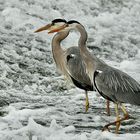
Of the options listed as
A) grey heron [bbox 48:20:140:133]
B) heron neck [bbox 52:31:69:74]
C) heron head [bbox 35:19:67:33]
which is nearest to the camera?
grey heron [bbox 48:20:140:133]

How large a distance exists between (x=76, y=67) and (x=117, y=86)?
1.41 metres

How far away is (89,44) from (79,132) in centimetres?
575

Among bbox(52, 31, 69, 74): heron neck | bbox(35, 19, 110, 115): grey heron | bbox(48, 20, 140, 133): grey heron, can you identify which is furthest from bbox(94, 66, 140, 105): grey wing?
bbox(52, 31, 69, 74): heron neck

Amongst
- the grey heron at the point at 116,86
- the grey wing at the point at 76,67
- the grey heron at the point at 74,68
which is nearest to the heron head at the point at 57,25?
the grey heron at the point at 74,68

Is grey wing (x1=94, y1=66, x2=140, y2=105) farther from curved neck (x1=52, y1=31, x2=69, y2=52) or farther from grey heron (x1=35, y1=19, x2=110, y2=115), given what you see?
curved neck (x1=52, y1=31, x2=69, y2=52)

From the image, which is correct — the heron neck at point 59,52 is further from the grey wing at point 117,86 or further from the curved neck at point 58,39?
the grey wing at point 117,86

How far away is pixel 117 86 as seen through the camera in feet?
24.9

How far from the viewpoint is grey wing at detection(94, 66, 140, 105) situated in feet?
24.5

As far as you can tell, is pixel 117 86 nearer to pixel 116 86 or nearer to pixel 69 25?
pixel 116 86

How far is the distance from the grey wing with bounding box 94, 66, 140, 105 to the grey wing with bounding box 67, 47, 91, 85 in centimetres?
110

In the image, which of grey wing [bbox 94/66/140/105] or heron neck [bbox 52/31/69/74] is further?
heron neck [bbox 52/31/69/74]

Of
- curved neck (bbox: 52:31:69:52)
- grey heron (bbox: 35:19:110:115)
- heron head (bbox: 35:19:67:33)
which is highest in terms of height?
heron head (bbox: 35:19:67:33)

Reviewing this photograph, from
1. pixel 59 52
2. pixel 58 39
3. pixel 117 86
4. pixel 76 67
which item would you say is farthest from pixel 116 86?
pixel 58 39

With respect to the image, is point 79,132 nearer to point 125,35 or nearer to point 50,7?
point 125,35
